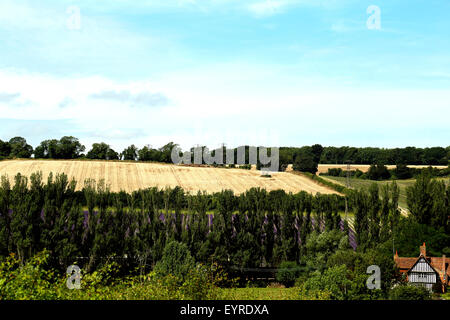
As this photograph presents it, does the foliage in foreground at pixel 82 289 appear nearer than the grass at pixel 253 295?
Yes

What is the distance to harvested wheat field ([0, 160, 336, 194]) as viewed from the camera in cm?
11481

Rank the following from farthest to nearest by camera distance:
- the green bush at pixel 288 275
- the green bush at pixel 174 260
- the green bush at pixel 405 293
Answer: the green bush at pixel 288 275, the green bush at pixel 174 260, the green bush at pixel 405 293

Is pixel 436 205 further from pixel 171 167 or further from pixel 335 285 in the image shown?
pixel 171 167

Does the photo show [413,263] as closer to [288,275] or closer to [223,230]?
[288,275]

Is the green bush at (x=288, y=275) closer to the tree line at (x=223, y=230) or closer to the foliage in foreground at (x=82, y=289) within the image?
the tree line at (x=223, y=230)

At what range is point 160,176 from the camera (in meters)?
124

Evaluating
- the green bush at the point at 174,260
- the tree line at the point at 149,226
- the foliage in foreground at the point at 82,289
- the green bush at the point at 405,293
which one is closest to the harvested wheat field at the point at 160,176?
the tree line at the point at 149,226

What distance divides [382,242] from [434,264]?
7.77m

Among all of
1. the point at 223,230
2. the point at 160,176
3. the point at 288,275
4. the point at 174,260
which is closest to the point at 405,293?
the point at 288,275

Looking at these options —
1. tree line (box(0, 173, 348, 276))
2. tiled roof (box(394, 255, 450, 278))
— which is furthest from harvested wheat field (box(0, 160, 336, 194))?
tiled roof (box(394, 255, 450, 278))

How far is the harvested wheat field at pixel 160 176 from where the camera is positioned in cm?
11481

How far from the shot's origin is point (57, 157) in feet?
509
